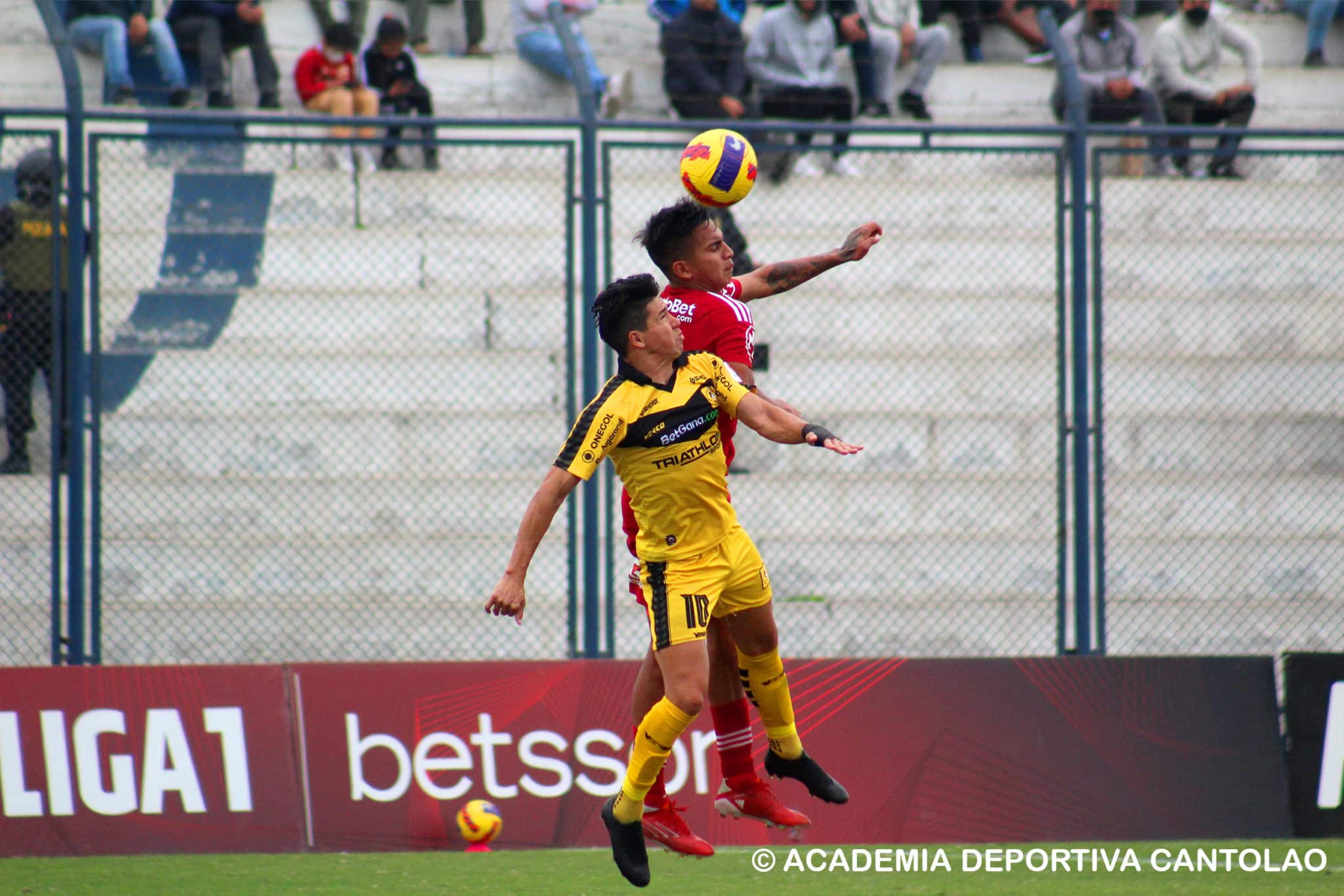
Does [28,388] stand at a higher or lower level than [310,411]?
higher

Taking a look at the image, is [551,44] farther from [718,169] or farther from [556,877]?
[556,877]

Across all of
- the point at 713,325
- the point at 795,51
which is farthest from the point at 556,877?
the point at 795,51

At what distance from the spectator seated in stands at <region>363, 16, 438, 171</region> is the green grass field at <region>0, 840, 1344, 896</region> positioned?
579 centimetres

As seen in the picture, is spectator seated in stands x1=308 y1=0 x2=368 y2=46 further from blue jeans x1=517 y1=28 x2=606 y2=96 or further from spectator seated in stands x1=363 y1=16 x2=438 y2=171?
blue jeans x1=517 y1=28 x2=606 y2=96

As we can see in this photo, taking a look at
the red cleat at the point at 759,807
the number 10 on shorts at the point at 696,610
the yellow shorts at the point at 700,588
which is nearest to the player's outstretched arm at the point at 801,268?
the yellow shorts at the point at 700,588

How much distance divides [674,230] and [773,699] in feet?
6.18

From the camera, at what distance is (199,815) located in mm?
7598

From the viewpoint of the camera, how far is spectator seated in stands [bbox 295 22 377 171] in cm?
1148

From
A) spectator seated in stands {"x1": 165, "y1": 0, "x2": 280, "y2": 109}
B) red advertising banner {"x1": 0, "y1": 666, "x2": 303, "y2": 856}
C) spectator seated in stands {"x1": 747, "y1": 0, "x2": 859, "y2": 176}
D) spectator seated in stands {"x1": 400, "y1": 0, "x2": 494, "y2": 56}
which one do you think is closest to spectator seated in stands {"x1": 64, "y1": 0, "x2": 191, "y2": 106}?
spectator seated in stands {"x1": 165, "y1": 0, "x2": 280, "y2": 109}

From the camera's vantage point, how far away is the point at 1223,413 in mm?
11242

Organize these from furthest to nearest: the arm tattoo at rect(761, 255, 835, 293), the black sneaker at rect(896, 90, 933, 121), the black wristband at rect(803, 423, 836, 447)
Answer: the black sneaker at rect(896, 90, 933, 121) < the arm tattoo at rect(761, 255, 835, 293) < the black wristband at rect(803, 423, 836, 447)

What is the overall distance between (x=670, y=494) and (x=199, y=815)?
354 cm

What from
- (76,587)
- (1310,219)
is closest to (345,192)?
(76,587)

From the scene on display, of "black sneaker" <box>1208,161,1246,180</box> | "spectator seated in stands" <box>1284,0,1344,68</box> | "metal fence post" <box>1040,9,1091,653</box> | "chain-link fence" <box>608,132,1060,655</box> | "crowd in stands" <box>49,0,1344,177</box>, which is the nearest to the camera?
"metal fence post" <box>1040,9,1091,653</box>
